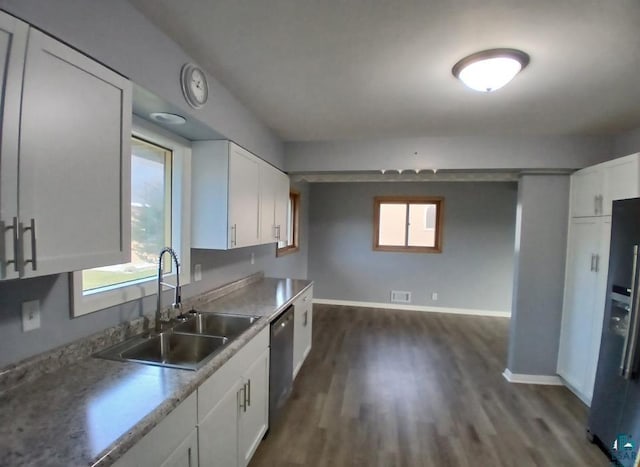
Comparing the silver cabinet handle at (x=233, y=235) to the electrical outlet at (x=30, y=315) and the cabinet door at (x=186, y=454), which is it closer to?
the electrical outlet at (x=30, y=315)

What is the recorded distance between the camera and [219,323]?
2100mm

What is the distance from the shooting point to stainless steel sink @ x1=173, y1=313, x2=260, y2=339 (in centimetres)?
204

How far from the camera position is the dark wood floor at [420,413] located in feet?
6.71

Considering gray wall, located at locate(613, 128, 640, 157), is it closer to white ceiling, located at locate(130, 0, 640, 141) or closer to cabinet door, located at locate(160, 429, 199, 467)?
white ceiling, located at locate(130, 0, 640, 141)

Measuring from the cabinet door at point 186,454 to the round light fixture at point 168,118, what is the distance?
1.61 m

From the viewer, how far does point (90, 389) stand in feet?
3.71

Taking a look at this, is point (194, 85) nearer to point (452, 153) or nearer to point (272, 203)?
point (272, 203)

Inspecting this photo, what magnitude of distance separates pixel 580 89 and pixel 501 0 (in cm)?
123

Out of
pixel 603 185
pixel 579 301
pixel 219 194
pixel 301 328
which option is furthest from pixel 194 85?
pixel 579 301

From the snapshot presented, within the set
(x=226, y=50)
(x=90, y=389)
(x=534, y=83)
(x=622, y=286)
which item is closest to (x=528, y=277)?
(x=622, y=286)

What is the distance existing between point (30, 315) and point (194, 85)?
1.35m

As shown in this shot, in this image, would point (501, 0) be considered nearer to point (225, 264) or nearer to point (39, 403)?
point (39, 403)

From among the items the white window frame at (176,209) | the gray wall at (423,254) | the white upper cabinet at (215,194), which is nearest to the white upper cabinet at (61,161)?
the white window frame at (176,209)

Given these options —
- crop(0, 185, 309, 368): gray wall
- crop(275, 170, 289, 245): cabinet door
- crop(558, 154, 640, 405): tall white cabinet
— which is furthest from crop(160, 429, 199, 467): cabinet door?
crop(558, 154, 640, 405): tall white cabinet
